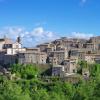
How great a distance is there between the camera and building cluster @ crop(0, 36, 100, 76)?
143 feet

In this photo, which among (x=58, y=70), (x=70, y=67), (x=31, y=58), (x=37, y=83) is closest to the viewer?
(x=37, y=83)

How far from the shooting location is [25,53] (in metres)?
46.5

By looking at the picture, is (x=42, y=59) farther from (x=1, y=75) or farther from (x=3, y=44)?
(x=3, y=44)

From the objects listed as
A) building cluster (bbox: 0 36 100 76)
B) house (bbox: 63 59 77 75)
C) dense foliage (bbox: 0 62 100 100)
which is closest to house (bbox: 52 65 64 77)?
building cluster (bbox: 0 36 100 76)

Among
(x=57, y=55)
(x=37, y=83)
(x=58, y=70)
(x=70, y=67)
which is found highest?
(x=57, y=55)

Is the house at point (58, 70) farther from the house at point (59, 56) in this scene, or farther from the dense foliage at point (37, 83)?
the house at point (59, 56)

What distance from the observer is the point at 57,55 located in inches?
1832

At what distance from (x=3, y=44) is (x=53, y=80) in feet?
51.8

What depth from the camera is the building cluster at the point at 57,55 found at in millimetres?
43719

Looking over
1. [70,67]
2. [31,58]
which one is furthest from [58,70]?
[31,58]

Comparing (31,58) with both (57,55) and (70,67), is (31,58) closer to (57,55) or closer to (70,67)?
(57,55)

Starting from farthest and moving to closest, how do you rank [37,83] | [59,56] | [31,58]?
[59,56] < [31,58] < [37,83]

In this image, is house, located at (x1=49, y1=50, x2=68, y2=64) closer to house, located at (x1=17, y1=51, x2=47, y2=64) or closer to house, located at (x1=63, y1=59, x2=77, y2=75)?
house, located at (x1=17, y1=51, x2=47, y2=64)

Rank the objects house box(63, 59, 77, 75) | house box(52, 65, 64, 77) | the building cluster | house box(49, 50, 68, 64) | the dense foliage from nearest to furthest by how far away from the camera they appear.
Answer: the dense foliage → house box(52, 65, 64, 77) → house box(63, 59, 77, 75) → the building cluster → house box(49, 50, 68, 64)
